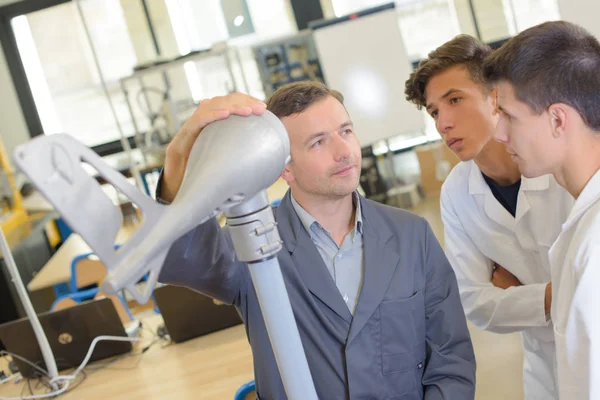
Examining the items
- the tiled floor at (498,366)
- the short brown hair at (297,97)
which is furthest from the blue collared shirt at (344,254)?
the tiled floor at (498,366)

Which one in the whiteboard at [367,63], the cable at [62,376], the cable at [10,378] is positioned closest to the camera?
the cable at [62,376]

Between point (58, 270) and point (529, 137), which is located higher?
point (529, 137)

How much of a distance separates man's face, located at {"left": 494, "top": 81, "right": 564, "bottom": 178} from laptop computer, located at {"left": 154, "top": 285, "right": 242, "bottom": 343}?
4.86 ft

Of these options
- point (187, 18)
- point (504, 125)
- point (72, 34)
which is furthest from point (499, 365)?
point (72, 34)

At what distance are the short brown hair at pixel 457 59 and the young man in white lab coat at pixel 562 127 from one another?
1.67 ft

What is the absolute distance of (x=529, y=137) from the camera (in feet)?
3.44

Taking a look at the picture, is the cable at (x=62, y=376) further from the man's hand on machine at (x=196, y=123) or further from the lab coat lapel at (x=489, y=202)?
the man's hand on machine at (x=196, y=123)

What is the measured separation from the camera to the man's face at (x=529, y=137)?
1.04 m

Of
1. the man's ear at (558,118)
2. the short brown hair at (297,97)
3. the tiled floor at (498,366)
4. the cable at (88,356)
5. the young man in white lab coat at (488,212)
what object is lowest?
the tiled floor at (498,366)

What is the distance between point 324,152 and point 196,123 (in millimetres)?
663

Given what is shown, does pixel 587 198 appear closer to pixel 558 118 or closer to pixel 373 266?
pixel 558 118

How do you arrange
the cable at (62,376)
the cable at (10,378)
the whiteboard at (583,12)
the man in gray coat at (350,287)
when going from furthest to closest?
the whiteboard at (583,12)
the cable at (10,378)
the cable at (62,376)
the man in gray coat at (350,287)

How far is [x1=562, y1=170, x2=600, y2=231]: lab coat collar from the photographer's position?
38.8 inches

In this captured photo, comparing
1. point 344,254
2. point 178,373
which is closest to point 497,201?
point 344,254
